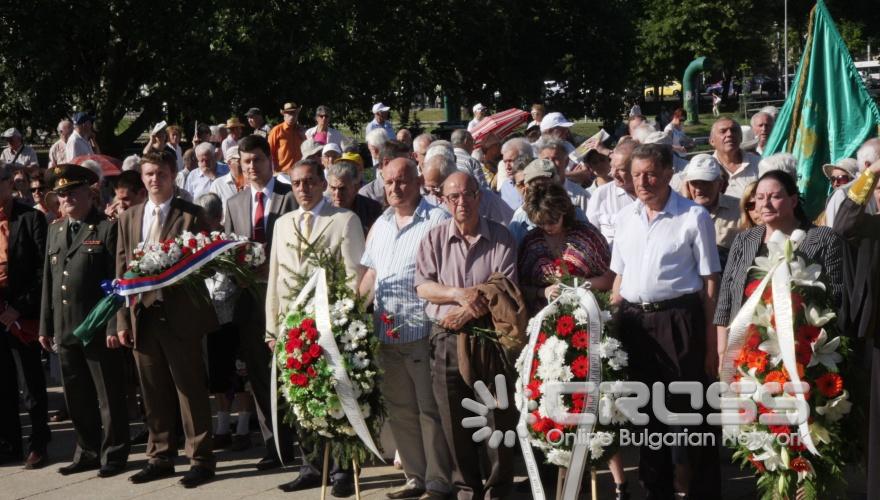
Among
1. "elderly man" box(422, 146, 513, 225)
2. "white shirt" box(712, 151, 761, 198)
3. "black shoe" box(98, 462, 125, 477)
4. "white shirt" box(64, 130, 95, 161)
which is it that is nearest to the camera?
"elderly man" box(422, 146, 513, 225)

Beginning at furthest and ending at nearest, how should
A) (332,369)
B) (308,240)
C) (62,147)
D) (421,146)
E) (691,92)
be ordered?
(691,92) < (62,147) < (421,146) < (308,240) < (332,369)

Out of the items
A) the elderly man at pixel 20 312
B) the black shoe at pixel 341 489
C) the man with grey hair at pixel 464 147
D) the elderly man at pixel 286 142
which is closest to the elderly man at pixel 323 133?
the elderly man at pixel 286 142

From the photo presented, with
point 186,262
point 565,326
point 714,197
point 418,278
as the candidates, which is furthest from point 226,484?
point 714,197

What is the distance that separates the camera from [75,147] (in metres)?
17.7

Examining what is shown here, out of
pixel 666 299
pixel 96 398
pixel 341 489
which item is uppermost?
pixel 666 299

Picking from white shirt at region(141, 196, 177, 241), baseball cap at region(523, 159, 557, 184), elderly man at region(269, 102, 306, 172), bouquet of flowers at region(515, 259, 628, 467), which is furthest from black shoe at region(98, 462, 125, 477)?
elderly man at region(269, 102, 306, 172)

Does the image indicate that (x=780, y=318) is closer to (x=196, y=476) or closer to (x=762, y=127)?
(x=196, y=476)

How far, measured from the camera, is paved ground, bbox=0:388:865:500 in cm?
745

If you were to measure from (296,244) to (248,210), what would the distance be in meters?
1.14

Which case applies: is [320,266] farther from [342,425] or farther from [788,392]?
[788,392]

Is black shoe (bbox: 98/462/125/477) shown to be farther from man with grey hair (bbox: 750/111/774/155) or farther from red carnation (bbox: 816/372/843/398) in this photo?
man with grey hair (bbox: 750/111/774/155)

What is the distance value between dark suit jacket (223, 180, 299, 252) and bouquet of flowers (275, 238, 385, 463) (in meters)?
1.54

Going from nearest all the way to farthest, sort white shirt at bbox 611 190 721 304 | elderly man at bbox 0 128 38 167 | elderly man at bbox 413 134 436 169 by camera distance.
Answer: white shirt at bbox 611 190 721 304, elderly man at bbox 413 134 436 169, elderly man at bbox 0 128 38 167

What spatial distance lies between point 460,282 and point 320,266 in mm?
833
